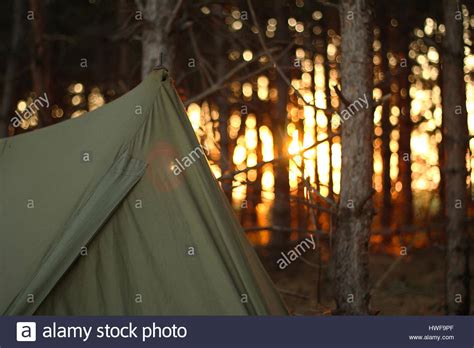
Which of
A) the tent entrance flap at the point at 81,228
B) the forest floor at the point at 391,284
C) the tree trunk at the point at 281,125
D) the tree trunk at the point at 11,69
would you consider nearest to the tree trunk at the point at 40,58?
the tree trunk at the point at 11,69

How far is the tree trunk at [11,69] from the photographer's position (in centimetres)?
1560

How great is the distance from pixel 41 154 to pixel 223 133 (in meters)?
10.3

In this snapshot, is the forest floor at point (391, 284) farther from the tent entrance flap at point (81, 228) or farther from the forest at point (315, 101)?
the tent entrance flap at point (81, 228)

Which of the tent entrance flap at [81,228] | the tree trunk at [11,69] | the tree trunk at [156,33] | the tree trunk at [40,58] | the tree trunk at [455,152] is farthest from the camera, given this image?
the tree trunk at [11,69]

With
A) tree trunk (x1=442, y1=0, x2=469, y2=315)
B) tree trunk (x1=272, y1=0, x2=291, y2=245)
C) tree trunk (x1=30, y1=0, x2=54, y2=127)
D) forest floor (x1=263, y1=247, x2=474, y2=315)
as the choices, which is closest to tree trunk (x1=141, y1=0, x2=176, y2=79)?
tree trunk (x1=442, y1=0, x2=469, y2=315)

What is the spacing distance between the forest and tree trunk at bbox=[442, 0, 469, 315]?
2 centimetres

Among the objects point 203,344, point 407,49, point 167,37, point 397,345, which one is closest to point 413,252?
point 407,49

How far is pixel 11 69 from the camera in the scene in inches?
620

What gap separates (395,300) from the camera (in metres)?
13.4

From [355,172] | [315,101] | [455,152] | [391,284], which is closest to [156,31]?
[355,172]

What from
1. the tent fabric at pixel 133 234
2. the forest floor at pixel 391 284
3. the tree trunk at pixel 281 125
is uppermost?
the tree trunk at pixel 281 125

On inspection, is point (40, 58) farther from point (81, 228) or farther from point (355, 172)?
point (81, 228)

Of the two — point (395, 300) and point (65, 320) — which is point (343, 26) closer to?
point (65, 320)

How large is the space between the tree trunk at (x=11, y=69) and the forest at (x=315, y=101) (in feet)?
0.11
